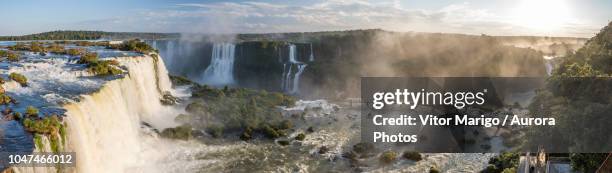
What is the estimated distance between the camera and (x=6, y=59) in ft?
115

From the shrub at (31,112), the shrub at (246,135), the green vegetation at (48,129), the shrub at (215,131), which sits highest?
the shrub at (31,112)

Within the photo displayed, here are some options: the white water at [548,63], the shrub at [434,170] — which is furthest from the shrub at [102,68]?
the white water at [548,63]

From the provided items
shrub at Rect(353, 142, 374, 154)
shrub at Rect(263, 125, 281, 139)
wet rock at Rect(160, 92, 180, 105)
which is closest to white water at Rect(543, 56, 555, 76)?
shrub at Rect(353, 142, 374, 154)

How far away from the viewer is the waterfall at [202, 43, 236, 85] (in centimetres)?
6962

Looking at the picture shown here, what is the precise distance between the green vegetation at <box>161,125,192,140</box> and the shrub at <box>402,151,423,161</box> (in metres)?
14.1

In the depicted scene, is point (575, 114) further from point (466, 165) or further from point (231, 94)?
point (231, 94)

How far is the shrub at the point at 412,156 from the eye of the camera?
30469mm

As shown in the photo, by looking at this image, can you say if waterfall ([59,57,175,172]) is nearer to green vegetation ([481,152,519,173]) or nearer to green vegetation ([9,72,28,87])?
green vegetation ([9,72,28,87])

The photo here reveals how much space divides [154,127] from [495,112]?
1269 inches

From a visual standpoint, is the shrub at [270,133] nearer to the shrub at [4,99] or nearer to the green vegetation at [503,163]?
the green vegetation at [503,163]

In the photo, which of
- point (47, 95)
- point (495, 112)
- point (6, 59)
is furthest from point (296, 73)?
point (47, 95)

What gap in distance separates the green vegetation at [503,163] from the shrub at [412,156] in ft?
13.1

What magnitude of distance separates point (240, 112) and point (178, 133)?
27.5ft

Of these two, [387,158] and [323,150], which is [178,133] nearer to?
[323,150]
